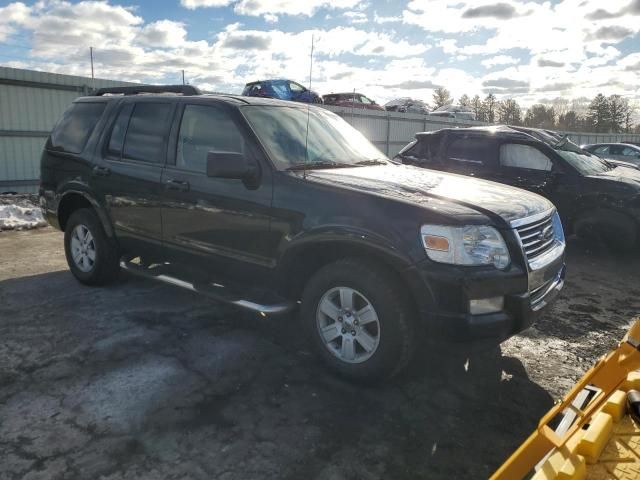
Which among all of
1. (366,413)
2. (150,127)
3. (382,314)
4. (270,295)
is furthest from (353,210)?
(150,127)

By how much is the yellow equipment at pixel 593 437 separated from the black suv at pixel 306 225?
2.95 ft

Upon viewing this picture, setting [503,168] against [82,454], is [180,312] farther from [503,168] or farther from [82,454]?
[503,168]

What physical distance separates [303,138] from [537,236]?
6.18 ft

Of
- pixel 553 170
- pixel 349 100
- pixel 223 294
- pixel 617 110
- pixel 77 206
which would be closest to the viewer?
pixel 223 294

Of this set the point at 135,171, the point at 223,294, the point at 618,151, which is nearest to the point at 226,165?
the point at 223,294

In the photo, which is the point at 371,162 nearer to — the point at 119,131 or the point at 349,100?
the point at 119,131

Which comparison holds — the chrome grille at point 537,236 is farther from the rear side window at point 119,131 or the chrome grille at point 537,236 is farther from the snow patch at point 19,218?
the snow patch at point 19,218

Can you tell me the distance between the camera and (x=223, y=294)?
12.4 feet

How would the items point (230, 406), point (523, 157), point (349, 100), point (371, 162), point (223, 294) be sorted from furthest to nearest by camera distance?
point (349, 100), point (523, 157), point (371, 162), point (223, 294), point (230, 406)

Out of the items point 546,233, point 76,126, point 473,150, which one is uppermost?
point 76,126

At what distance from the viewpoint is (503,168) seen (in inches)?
288

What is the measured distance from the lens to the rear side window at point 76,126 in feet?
16.3

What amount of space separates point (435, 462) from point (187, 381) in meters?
1.64

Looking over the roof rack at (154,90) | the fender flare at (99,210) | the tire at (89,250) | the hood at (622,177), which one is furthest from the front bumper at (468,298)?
the hood at (622,177)
